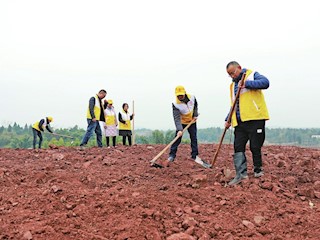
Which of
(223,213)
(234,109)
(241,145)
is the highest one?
(234,109)

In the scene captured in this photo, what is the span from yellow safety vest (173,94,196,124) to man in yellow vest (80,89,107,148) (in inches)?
115

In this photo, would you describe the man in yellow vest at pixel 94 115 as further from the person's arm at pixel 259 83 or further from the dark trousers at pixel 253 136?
the person's arm at pixel 259 83

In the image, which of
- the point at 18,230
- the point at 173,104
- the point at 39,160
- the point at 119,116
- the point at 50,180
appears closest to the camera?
the point at 18,230

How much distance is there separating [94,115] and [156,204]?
5022 millimetres

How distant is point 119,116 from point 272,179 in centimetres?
579

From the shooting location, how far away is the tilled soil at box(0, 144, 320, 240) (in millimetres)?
3139

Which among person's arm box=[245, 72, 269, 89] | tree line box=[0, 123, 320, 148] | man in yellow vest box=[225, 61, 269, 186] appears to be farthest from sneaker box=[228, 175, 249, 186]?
tree line box=[0, 123, 320, 148]

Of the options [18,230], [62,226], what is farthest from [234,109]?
[18,230]

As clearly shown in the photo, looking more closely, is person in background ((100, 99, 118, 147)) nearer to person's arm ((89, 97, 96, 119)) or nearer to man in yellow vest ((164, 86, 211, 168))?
person's arm ((89, 97, 96, 119))

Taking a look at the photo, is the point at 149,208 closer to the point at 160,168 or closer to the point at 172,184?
the point at 172,184

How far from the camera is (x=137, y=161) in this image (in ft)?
20.2

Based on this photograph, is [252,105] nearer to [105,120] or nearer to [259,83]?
[259,83]

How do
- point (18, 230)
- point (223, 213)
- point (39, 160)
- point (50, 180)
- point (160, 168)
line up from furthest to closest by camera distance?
point (39, 160), point (160, 168), point (50, 180), point (223, 213), point (18, 230)

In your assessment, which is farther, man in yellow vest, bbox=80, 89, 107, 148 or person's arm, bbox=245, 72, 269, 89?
man in yellow vest, bbox=80, 89, 107, 148
